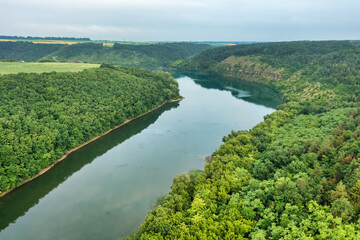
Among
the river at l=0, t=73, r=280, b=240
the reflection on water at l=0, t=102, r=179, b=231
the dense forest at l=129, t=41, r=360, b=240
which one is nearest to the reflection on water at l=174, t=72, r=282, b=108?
the river at l=0, t=73, r=280, b=240

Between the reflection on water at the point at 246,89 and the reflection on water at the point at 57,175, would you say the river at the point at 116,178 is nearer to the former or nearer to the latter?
the reflection on water at the point at 57,175

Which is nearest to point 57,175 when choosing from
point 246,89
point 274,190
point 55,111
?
point 55,111

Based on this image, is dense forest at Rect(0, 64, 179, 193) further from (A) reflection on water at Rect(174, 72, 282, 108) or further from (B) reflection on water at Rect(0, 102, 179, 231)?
(A) reflection on water at Rect(174, 72, 282, 108)

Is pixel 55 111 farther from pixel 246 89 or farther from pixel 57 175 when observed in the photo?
pixel 246 89

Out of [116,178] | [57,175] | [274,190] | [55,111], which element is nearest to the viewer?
[274,190]

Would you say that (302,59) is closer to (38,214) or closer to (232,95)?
(232,95)
